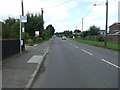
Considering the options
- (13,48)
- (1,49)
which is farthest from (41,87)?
(13,48)

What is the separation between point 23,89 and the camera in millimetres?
6770

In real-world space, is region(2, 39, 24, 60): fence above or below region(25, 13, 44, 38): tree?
below

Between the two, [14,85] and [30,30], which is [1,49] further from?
[30,30]

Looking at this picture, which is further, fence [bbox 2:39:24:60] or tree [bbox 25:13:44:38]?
tree [bbox 25:13:44:38]

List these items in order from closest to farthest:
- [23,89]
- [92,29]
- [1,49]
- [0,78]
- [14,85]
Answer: [23,89], [14,85], [0,78], [1,49], [92,29]

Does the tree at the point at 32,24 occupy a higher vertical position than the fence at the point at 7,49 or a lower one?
higher

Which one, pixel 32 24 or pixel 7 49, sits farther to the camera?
pixel 32 24

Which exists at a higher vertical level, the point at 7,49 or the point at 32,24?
the point at 32,24

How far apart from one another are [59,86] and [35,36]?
3973 centimetres

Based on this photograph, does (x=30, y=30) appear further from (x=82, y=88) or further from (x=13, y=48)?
(x=82, y=88)

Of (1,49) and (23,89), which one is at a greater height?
(1,49)

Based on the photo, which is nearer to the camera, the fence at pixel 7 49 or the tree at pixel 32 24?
the fence at pixel 7 49

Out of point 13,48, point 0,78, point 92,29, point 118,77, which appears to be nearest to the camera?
point 0,78

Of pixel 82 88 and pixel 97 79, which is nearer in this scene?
pixel 82 88
